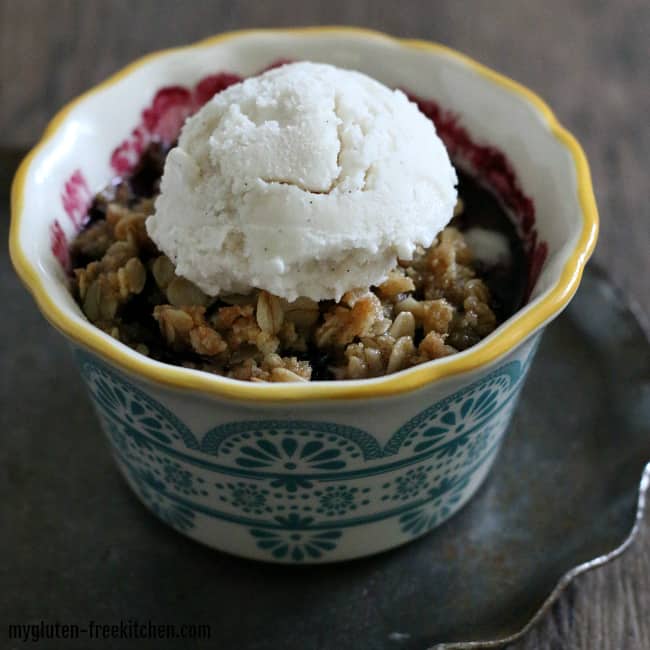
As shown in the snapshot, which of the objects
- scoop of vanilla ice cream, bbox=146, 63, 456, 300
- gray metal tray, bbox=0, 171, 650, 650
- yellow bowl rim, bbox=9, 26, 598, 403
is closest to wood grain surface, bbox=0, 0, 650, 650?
gray metal tray, bbox=0, 171, 650, 650

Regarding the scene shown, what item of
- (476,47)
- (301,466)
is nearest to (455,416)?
(301,466)

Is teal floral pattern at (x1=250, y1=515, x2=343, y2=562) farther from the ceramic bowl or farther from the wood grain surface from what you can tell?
the wood grain surface

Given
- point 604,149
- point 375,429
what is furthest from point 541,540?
point 604,149

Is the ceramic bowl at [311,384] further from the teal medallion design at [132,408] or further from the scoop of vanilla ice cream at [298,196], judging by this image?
the scoop of vanilla ice cream at [298,196]

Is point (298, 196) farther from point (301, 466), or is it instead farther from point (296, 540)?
point (296, 540)

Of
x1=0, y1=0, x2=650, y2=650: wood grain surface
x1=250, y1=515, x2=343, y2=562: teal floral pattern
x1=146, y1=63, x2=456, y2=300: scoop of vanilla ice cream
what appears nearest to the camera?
x1=146, y1=63, x2=456, y2=300: scoop of vanilla ice cream

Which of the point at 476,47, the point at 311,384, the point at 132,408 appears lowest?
the point at 476,47

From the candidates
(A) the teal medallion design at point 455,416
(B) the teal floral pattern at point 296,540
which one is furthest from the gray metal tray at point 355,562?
(A) the teal medallion design at point 455,416
